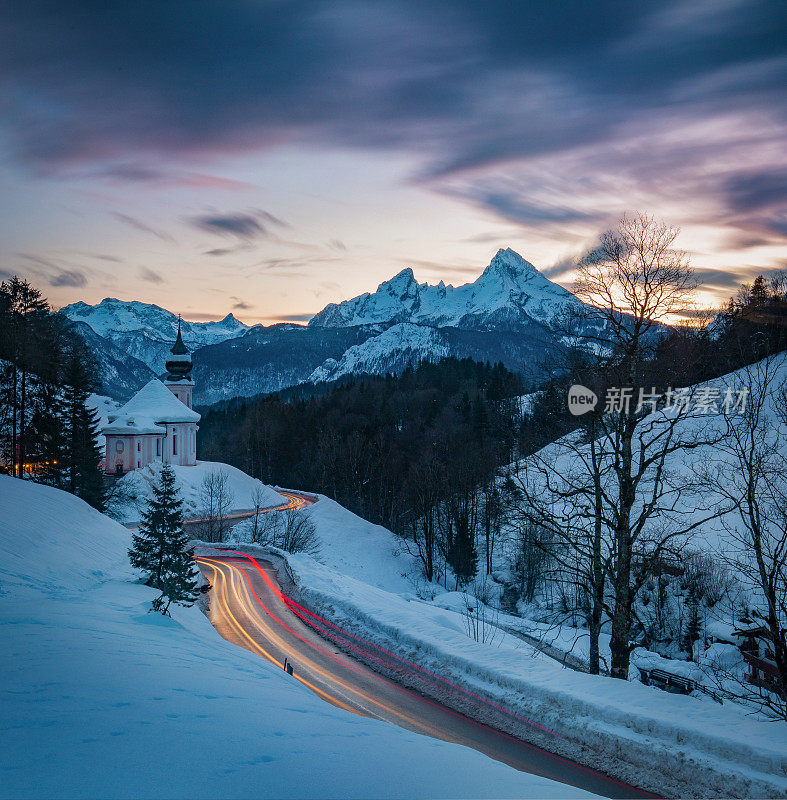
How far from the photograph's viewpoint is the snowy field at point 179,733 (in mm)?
5418

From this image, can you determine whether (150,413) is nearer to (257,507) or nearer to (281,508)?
(281,508)

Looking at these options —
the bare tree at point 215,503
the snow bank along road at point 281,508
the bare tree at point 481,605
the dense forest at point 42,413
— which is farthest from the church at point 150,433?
the bare tree at point 481,605

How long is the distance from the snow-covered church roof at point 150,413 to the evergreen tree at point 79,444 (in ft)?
60.3

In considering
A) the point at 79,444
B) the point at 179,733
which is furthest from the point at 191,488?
the point at 179,733

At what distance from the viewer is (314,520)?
2063 inches

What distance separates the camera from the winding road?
978 centimetres

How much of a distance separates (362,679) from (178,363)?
66227mm

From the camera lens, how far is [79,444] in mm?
37750

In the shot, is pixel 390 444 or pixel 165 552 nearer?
pixel 165 552

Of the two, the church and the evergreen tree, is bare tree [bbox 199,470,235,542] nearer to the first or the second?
the church

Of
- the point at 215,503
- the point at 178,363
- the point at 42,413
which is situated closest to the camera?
the point at 42,413

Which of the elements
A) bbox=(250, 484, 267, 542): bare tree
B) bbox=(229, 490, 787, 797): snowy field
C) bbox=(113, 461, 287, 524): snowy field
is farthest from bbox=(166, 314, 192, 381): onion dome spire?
bbox=(229, 490, 787, 797): snowy field

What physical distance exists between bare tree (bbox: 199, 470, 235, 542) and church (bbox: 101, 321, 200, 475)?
5290 millimetres

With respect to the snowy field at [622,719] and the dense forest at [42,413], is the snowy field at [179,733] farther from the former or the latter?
the dense forest at [42,413]
